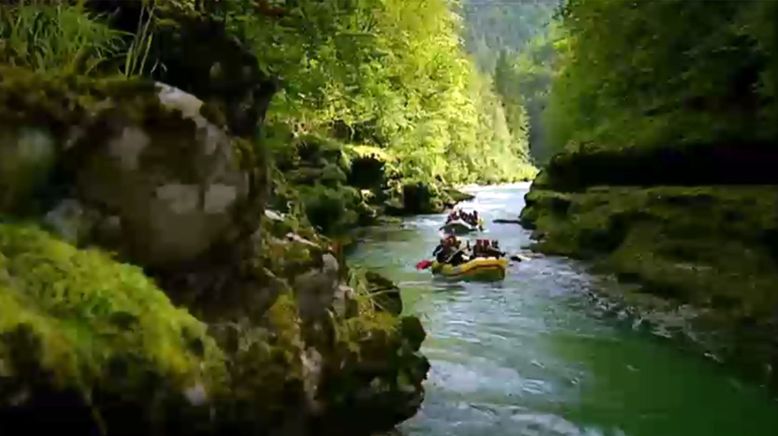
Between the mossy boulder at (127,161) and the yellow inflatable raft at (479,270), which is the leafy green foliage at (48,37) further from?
the yellow inflatable raft at (479,270)

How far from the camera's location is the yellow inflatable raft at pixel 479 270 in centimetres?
1361

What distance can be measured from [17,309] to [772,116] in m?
10.00

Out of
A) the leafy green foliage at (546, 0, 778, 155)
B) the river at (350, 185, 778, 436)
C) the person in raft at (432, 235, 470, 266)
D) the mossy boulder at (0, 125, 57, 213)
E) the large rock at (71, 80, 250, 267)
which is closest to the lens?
the mossy boulder at (0, 125, 57, 213)

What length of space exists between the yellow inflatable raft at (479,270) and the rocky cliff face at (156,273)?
29.1 feet

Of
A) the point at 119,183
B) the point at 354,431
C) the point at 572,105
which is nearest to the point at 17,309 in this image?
the point at 119,183

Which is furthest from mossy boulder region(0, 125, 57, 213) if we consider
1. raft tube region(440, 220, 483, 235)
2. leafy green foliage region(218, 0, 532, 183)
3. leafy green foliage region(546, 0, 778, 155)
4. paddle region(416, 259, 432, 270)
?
raft tube region(440, 220, 483, 235)

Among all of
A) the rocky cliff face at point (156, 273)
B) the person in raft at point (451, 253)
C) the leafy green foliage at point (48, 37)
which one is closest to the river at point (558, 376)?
the person in raft at point (451, 253)

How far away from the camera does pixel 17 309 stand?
281cm

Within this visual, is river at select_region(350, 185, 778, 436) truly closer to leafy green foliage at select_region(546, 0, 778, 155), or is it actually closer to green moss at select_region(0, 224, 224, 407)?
green moss at select_region(0, 224, 224, 407)

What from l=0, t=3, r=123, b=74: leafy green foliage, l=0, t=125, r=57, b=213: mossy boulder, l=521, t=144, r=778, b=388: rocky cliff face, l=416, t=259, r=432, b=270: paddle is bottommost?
l=416, t=259, r=432, b=270: paddle

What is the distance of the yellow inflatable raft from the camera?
1361 centimetres

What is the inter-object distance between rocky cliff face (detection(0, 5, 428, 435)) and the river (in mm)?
2037

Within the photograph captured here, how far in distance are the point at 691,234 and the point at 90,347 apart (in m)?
11.2

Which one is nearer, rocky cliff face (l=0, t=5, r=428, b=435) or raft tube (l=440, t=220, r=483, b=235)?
rocky cliff face (l=0, t=5, r=428, b=435)
